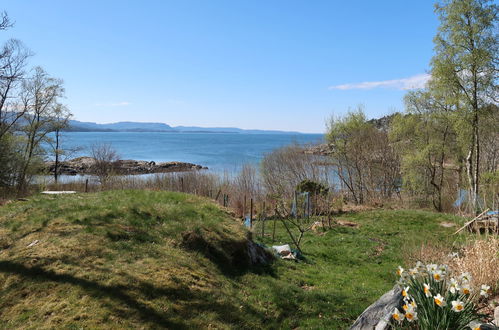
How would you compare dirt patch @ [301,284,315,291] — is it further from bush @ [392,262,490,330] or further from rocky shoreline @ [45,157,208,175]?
rocky shoreline @ [45,157,208,175]

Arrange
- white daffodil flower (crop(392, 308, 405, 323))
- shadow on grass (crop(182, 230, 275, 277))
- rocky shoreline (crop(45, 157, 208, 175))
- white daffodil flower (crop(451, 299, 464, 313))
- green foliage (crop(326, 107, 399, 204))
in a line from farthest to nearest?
1. rocky shoreline (crop(45, 157, 208, 175))
2. green foliage (crop(326, 107, 399, 204))
3. shadow on grass (crop(182, 230, 275, 277))
4. white daffodil flower (crop(392, 308, 405, 323))
5. white daffodil flower (crop(451, 299, 464, 313))

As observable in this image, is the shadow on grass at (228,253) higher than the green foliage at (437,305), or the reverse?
the green foliage at (437,305)

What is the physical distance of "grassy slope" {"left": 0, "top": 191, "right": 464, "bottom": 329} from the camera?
4992 millimetres

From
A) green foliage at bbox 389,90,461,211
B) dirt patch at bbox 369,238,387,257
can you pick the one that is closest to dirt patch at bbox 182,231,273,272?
dirt patch at bbox 369,238,387,257

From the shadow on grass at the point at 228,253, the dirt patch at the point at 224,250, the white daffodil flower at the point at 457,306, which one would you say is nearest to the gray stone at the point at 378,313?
the white daffodil flower at the point at 457,306

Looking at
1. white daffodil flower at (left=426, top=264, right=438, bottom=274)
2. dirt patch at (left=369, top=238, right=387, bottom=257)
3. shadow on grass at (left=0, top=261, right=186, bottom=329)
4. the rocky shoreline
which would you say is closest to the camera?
white daffodil flower at (left=426, top=264, right=438, bottom=274)

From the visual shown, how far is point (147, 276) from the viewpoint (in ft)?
19.3

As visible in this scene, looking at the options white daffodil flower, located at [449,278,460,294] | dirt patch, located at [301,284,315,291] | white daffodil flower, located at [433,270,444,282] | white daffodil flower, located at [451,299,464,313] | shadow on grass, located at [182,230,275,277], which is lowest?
dirt patch, located at [301,284,315,291]

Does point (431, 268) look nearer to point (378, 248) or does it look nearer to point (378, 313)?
point (378, 313)

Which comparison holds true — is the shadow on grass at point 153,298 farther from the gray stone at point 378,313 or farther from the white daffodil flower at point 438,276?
the white daffodil flower at point 438,276

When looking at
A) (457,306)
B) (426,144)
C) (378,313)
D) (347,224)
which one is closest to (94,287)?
(378,313)

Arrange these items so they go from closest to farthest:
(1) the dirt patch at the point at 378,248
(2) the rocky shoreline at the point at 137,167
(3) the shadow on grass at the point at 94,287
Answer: (3) the shadow on grass at the point at 94,287 → (1) the dirt patch at the point at 378,248 → (2) the rocky shoreline at the point at 137,167

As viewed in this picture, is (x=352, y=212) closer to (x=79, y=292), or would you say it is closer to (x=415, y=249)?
(x=415, y=249)

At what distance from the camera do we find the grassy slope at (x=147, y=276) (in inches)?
197
